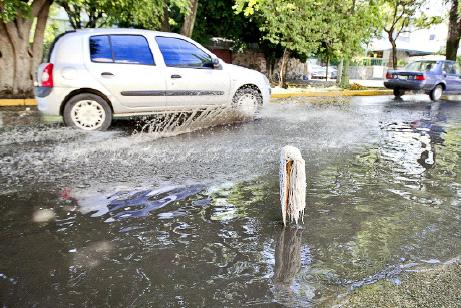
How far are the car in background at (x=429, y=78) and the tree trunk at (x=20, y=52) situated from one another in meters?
12.9

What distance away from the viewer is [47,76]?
6.93 m

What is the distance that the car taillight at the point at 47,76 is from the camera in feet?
22.7

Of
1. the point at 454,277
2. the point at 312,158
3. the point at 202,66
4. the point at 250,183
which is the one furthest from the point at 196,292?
the point at 202,66

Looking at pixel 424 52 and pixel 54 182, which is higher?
pixel 424 52

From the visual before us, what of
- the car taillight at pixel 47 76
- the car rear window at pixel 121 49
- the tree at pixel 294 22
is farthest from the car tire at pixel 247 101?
the tree at pixel 294 22

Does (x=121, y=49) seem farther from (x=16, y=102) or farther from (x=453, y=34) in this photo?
(x=453, y=34)

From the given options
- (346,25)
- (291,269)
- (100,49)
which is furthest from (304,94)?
(291,269)

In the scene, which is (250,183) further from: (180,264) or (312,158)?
(180,264)

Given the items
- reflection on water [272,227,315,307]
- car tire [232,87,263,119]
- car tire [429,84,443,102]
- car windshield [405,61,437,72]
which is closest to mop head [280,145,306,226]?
reflection on water [272,227,315,307]

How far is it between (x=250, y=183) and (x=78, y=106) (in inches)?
159

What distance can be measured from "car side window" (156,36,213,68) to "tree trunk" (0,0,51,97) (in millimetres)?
6181

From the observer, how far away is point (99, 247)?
300 centimetres

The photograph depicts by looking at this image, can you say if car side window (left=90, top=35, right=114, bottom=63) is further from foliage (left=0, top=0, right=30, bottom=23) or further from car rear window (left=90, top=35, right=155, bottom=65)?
foliage (left=0, top=0, right=30, bottom=23)

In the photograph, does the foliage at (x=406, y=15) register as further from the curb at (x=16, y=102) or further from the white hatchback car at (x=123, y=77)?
the curb at (x=16, y=102)
